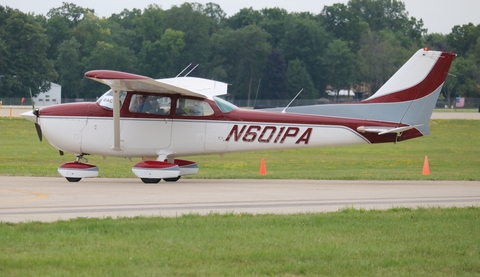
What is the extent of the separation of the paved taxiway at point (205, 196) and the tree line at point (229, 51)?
62106 millimetres

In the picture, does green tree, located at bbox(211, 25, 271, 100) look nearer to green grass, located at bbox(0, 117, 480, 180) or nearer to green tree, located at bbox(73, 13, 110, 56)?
green tree, located at bbox(73, 13, 110, 56)

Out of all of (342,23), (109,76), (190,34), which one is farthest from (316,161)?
(342,23)

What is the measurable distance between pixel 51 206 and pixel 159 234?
11.8ft

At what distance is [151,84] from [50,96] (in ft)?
250

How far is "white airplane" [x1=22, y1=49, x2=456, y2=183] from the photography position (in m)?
17.7

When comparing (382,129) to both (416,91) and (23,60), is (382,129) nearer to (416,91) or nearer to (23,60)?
(416,91)

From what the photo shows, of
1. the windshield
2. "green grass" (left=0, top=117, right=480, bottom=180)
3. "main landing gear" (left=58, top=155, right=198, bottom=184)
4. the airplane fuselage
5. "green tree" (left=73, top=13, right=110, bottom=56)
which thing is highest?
"green tree" (left=73, top=13, right=110, bottom=56)

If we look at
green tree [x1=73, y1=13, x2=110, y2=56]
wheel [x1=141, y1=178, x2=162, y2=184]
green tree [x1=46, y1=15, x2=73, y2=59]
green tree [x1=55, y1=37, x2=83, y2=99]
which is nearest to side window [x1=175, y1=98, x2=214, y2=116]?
wheel [x1=141, y1=178, x2=162, y2=184]

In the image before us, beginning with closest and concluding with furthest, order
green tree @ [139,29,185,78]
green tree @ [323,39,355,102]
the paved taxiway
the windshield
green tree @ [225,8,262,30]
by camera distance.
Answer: the paved taxiway < the windshield < green tree @ [139,29,185,78] < green tree @ [323,39,355,102] < green tree @ [225,8,262,30]

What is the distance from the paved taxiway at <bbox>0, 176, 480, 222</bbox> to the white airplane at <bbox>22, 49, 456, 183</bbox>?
88 cm

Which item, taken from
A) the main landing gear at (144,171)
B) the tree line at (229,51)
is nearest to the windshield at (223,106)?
the main landing gear at (144,171)

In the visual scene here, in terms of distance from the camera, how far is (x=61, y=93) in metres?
89.2

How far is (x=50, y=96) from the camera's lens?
9025 centimetres

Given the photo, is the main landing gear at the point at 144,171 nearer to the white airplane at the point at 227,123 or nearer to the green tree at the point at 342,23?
the white airplane at the point at 227,123
